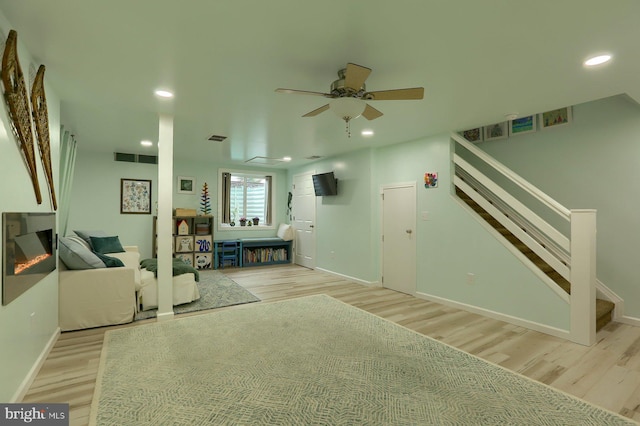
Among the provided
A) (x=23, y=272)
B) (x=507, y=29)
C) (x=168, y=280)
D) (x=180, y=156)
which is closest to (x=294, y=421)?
(x=23, y=272)

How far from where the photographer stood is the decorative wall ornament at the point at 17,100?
1.88 meters

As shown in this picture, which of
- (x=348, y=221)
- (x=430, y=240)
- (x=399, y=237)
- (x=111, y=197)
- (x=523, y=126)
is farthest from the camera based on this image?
(x=111, y=197)

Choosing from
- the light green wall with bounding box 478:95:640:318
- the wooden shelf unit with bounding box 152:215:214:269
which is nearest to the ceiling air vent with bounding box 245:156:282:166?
the wooden shelf unit with bounding box 152:215:214:269

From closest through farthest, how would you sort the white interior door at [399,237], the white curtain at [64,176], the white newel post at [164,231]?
the white newel post at [164,231] → the white curtain at [64,176] → the white interior door at [399,237]

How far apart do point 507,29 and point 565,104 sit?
6.26 ft

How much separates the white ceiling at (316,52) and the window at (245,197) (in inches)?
147

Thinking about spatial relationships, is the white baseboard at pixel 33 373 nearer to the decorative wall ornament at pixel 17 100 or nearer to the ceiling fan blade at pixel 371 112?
the decorative wall ornament at pixel 17 100

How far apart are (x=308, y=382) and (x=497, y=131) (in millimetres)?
4690

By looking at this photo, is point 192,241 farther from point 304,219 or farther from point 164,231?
point 164,231

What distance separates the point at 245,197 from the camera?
8.04 metres

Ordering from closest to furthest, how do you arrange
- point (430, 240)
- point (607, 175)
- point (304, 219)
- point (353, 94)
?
point (353, 94), point (607, 175), point (430, 240), point (304, 219)

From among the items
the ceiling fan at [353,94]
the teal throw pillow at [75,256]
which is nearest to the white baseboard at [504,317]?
the ceiling fan at [353,94]

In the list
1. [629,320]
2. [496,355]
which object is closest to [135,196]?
[496,355]

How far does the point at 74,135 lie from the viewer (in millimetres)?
4797
